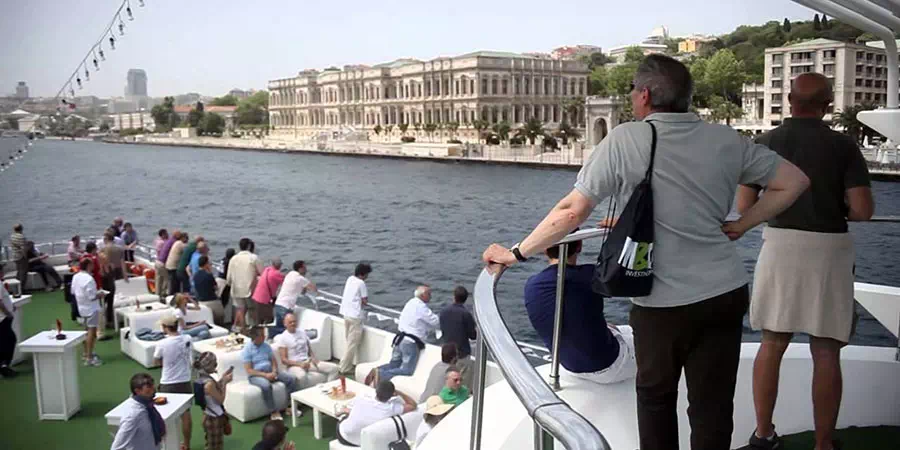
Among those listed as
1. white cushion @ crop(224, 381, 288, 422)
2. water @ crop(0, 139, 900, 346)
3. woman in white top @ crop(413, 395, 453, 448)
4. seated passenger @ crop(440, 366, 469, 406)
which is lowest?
water @ crop(0, 139, 900, 346)

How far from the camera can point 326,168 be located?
61.1 m

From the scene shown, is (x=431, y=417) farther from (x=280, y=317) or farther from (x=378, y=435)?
(x=280, y=317)

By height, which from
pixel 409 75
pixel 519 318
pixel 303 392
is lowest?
pixel 519 318

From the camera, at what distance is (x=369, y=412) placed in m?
4.02

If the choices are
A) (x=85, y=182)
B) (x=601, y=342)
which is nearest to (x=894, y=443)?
(x=601, y=342)

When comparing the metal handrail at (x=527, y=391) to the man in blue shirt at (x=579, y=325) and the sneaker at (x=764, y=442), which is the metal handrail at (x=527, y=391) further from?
the sneaker at (x=764, y=442)

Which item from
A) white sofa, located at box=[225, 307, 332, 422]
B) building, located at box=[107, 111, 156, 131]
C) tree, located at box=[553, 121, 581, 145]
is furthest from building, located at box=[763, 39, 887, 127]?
building, located at box=[107, 111, 156, 131]

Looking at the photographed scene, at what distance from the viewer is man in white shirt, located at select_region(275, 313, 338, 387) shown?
5.23 metres

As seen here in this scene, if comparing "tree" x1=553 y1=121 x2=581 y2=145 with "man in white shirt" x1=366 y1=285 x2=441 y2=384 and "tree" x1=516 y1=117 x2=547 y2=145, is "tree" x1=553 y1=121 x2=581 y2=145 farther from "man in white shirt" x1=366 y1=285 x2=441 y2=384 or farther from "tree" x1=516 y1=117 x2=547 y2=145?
"man in white shirt" x1=366 y1=285 x2=441 y2=384

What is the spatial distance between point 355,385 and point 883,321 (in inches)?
116

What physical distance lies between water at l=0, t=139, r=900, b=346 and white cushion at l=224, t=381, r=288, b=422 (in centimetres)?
351

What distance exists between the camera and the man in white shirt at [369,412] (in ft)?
13.1

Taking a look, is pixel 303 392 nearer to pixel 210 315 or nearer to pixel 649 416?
pixel 210 315

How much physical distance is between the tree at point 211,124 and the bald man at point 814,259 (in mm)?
90924
